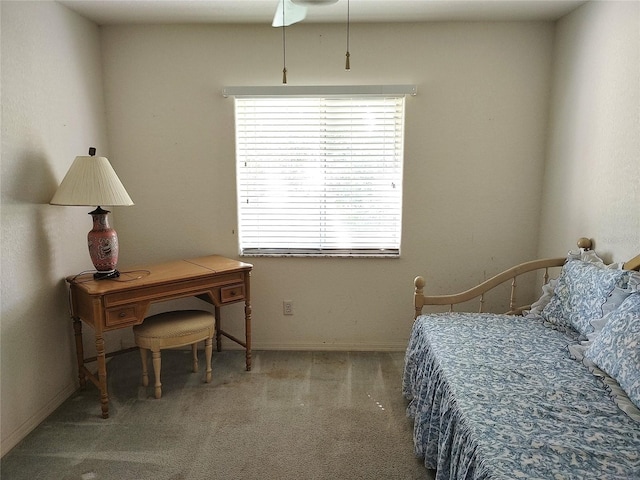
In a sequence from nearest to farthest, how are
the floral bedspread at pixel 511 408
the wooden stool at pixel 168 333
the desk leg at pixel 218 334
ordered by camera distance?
the floral bedspread at pixel 511 408 < the wooden stool at pixel 168 333 < the desk leg at pixel 218 334

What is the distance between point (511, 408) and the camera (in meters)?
1.54

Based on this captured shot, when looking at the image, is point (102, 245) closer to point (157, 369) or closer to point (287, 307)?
point (157, 369)

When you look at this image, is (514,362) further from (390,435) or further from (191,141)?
(191,141)

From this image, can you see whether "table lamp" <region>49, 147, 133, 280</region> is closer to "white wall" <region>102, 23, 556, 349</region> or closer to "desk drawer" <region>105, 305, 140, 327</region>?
"desk drawer" <region>105, 305, 140, 327</region>

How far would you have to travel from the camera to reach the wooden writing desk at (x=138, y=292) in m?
2.31

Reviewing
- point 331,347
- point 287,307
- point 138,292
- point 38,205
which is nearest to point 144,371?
point 138,292

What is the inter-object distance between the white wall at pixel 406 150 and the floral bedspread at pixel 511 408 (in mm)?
825

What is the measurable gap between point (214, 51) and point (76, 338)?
82.2 inches

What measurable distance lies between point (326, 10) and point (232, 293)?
1.91m

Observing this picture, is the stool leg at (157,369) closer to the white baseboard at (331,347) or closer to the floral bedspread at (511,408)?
the white baseboard at (331,347)

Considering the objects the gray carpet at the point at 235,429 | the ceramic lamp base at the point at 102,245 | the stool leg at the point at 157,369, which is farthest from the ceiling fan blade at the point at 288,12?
the gray carpet at the point at 235,429

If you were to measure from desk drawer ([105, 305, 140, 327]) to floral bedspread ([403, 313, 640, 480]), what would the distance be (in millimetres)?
1592

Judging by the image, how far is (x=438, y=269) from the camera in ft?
10.3

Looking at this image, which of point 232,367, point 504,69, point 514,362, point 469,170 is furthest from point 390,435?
point 504,69
